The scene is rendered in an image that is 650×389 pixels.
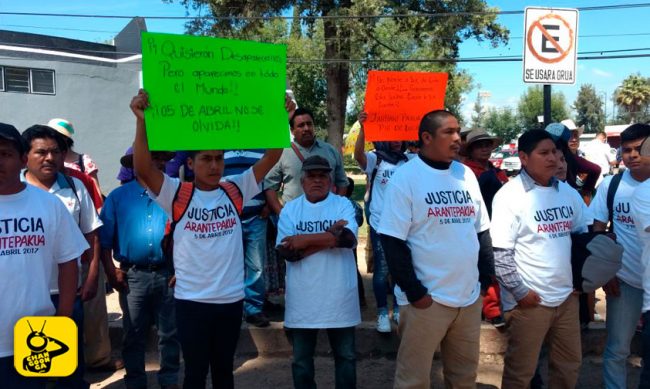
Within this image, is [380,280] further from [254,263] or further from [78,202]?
[78,202]

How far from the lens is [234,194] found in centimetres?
340

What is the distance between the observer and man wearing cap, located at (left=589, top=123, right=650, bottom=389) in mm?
3717

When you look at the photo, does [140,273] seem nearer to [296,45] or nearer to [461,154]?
[461,154]

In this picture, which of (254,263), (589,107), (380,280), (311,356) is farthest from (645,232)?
(589,107)

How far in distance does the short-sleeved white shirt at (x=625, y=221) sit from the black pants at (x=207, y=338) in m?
2.63

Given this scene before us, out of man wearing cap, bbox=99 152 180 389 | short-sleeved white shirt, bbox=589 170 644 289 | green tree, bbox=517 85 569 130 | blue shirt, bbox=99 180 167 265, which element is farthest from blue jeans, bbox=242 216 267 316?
green tree, bbox=517 85 569 130

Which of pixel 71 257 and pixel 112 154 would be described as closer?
pixel 71 257

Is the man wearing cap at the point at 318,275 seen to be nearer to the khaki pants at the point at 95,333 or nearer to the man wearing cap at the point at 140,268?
the man wearing cap at the point at 140,268

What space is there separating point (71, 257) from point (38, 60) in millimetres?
17204

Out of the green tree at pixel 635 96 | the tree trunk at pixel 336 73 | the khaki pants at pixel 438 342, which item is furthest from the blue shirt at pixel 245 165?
the green tree at pixel 635 96

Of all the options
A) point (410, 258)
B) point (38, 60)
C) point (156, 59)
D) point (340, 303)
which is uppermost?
point (38, 60)

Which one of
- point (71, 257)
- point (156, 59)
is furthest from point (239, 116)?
point (71, 257)

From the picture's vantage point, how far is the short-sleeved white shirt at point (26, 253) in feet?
8.34

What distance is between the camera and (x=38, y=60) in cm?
1742
